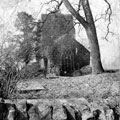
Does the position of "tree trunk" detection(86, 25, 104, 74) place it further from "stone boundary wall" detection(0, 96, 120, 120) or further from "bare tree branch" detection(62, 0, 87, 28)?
"stone boundary wall" detection(0, 96, 120, 120)

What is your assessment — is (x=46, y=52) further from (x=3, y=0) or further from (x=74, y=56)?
(x=3, y=0)

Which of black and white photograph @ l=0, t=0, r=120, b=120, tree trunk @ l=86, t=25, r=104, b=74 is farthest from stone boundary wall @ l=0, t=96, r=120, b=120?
tree trunk @ l=86, t=25, r=104, b=74

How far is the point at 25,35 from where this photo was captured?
6617 mm

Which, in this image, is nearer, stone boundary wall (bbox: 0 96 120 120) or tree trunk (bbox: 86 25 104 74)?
stone boundary wall (bbox: 0 96 120 120)

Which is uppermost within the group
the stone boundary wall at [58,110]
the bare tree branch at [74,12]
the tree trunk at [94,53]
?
the bare tree branch at [74,12]

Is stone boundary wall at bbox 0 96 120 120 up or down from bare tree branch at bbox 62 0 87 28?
down

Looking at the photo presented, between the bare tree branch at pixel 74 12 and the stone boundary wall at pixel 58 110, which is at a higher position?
the bare tree branch at pixel 74 12

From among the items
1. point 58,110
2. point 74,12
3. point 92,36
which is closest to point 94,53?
point 92,36

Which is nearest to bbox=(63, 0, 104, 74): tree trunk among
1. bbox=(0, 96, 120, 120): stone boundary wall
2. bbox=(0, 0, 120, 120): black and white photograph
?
bbox=(0, 0, 120, 120): black and white photograph

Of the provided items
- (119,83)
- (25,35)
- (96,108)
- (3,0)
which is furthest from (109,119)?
(25,35)

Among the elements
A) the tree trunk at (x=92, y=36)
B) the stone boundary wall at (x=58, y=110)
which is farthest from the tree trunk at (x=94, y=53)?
the stone boundary wall at (x=58, y=110)

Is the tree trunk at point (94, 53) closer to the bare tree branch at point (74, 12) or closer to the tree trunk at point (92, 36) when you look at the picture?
the tree trunk at point (92, 36)

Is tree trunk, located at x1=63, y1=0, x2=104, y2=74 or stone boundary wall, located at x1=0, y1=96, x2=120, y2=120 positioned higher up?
tree trunk, located at x1=63, y1=0, x2=104, y2=74

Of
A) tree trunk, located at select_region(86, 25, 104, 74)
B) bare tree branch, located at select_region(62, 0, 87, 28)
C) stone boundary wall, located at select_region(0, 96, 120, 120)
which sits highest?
bare tree branch, located at select_region(62, 0, 87, 28)
